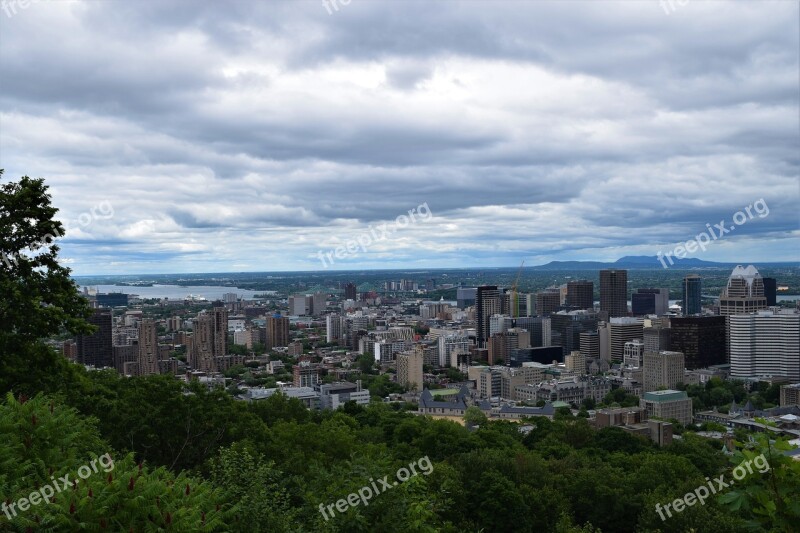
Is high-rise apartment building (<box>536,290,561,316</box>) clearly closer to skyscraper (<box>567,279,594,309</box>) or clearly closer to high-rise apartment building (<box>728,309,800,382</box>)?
skyscraper (<box>567,279,594,309</box>)

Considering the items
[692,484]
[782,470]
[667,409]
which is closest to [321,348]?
[667,409]

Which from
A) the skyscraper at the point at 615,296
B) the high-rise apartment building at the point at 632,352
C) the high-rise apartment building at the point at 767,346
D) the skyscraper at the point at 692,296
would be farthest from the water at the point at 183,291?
the high-rise apartment building at the point at 767,346

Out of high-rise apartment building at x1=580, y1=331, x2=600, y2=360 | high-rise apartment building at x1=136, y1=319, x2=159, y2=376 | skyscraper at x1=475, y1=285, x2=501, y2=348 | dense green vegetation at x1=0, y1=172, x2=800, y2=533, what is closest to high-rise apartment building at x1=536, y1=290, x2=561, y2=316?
skyscraper at x1=475, y1=285, x2=501, y2=348

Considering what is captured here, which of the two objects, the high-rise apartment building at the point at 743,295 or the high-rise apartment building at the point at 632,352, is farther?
the high-rise apartment building at the point at 743,295

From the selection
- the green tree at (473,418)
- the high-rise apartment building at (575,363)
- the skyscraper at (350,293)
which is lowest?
the high-rise apartment building at (575,363)

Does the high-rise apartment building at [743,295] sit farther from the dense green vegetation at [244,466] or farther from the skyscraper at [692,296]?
the dense green vegetation at [244,466]

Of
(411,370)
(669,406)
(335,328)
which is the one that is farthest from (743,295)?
(335,328)

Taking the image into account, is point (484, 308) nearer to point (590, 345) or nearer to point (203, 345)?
point (590, 345)
